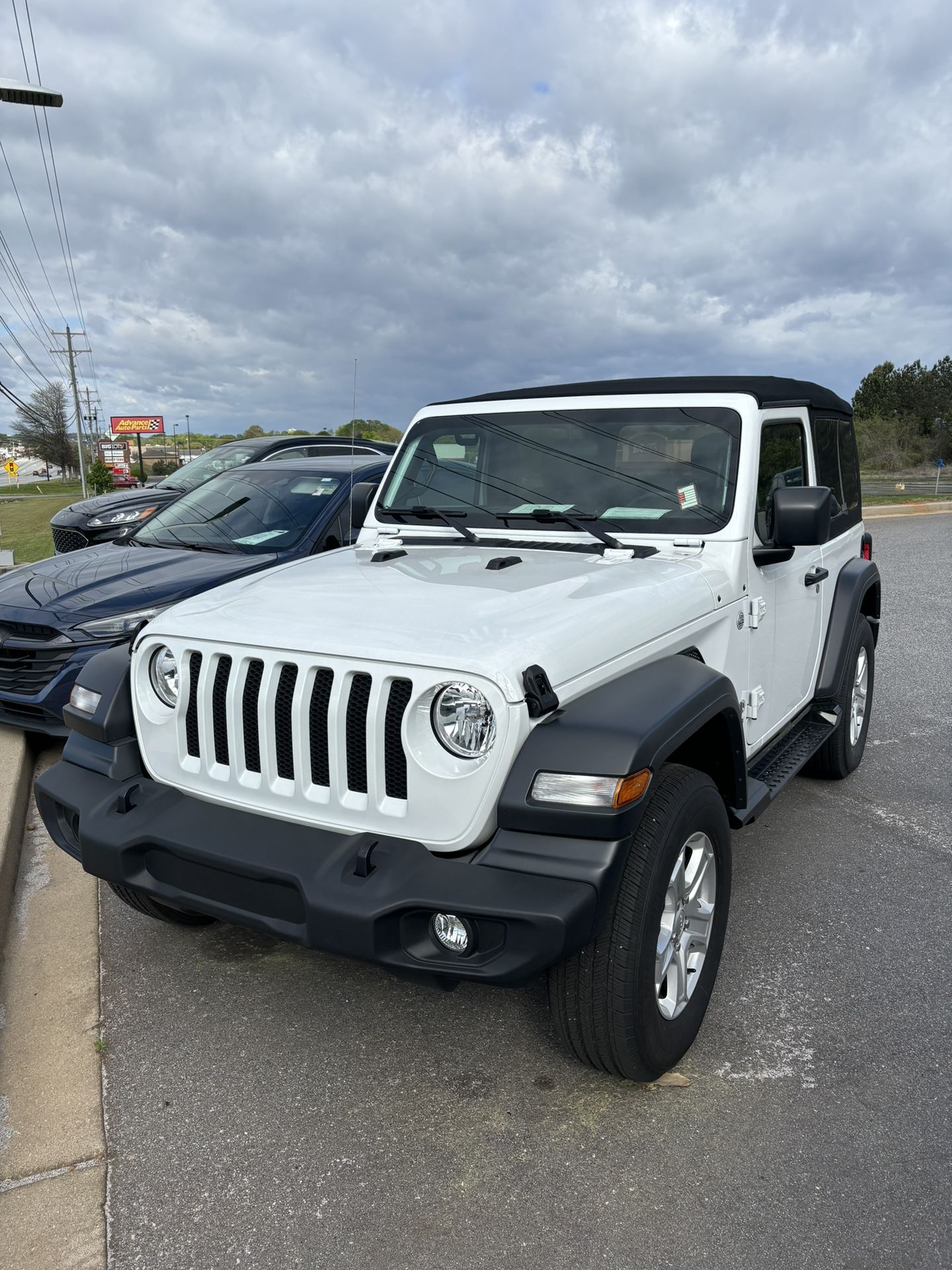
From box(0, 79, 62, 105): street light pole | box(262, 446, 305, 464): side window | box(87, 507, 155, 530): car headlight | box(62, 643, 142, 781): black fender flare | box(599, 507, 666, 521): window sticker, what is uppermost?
box(0, 79, 62, 105): street light pole

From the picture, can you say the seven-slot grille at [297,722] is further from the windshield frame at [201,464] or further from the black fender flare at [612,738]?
the windshield frame at [201,464]

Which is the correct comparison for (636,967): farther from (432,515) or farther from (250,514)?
(250,514)

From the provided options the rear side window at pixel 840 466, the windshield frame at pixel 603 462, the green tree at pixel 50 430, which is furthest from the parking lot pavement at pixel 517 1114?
the green tree at pixel 50 430

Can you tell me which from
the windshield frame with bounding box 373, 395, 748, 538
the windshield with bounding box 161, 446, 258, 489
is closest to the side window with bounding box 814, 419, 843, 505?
the windshield frame with bounding box 373, 395, 748, 538

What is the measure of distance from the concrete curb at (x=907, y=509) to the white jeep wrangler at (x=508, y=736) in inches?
729

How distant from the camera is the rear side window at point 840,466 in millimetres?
4578

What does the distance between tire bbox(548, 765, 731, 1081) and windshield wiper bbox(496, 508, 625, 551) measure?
1100 millimetres

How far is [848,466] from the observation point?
5230 mm

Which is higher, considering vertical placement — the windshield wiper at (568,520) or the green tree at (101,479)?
the windshield wiper at (568,520)

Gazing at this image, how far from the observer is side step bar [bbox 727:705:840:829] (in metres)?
3.29

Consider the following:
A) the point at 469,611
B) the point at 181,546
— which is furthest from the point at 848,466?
the point at 181,546

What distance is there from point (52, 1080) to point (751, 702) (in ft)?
8.63

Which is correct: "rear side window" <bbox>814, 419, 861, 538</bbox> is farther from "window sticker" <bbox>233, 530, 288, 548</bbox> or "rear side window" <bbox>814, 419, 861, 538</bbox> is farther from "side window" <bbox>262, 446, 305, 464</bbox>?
"side window" <bbox>262, 446, 305, 464</bbox>

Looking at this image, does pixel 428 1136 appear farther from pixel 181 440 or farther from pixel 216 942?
pixel 181 440
